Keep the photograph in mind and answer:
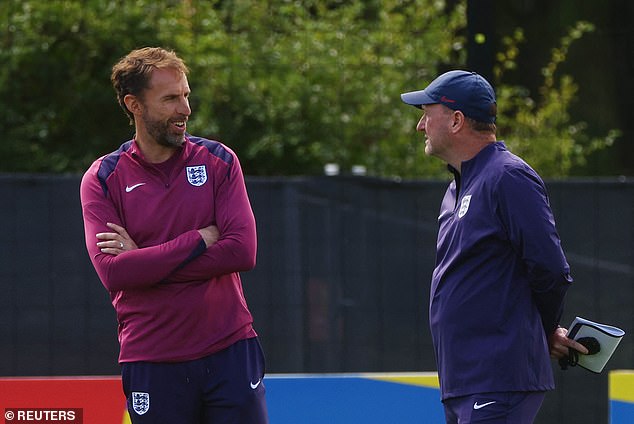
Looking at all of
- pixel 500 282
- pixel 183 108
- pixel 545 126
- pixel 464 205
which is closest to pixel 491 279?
pixel 500 282

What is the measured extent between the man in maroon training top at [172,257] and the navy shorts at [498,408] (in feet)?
2.36

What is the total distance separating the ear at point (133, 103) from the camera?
13.3 ft

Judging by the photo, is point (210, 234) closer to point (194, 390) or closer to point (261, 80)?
point (194, 390)

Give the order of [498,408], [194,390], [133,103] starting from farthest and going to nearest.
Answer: [133,103], [194,390], [498,408]

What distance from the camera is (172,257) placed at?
3865mm

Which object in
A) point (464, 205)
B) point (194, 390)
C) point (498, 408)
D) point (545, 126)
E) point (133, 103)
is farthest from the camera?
point (545, 126)

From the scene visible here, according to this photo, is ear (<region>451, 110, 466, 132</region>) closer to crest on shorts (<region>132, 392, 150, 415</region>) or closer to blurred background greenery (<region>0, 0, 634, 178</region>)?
crest on shorts (<region>132, 392, 150, 415</region>)

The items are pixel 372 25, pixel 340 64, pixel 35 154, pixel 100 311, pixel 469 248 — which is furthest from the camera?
pixel 372 25

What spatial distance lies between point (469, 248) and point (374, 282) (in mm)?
2708

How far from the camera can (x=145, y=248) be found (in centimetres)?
392

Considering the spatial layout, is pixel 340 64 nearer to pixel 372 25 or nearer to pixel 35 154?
pixel 372 25

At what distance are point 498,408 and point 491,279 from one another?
0.40 metres

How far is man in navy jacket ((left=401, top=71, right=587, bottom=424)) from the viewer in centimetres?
367

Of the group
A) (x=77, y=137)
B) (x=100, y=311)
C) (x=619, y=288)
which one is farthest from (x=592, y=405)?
(x=77, y=137)
